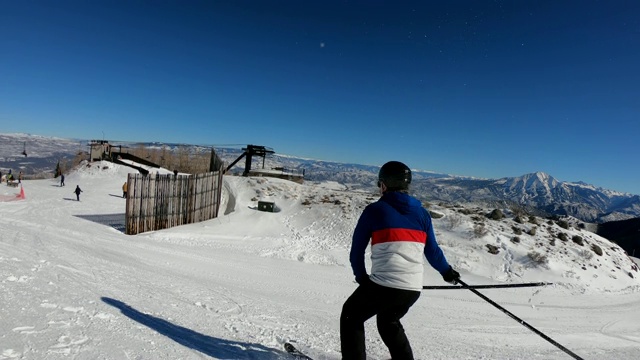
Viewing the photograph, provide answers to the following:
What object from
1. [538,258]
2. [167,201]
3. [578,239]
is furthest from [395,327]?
[578,239]

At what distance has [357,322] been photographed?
9.12 ft

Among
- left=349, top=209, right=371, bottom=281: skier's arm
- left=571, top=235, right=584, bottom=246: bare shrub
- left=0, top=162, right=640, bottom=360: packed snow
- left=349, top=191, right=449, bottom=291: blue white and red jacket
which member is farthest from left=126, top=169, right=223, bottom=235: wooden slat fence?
left=571, top=235, right=584, bottom=246: bare shrub

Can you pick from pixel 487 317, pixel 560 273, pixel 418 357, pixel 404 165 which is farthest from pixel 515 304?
pixel 404 165

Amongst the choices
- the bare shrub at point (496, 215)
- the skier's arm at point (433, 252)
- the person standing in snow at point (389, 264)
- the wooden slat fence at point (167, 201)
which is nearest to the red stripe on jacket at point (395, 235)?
the person standing in snow at point (389, 264)

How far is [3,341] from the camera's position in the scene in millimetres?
3043

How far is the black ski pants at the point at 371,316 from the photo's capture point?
2746 mm

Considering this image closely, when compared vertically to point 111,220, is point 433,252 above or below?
above

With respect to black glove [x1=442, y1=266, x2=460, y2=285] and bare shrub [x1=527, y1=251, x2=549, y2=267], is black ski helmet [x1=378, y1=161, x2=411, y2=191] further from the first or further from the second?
bare shrub [x1=527, y1=251, x2=549, y2=267]

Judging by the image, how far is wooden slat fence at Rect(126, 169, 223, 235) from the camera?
12023 millimetres

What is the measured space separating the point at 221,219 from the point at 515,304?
40.7 ft

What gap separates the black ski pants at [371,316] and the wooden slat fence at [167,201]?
11.1 metres

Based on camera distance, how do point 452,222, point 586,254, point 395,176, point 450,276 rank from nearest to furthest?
point 395,176 → point 450,276 → point 586,254 → point 452,222

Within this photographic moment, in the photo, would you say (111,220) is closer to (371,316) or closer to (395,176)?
(371,316)

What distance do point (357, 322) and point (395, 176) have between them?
1283mm
